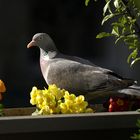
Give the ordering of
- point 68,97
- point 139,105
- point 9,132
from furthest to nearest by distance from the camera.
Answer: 1. point 139,105
2. point 68,97
3. point 9,132

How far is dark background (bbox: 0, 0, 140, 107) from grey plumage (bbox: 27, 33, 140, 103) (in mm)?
2242

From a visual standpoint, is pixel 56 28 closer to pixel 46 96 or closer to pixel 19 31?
pixel 19 31

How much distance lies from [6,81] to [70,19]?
0.94 metres

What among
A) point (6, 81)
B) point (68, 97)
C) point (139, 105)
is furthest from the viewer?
point (6, 81)

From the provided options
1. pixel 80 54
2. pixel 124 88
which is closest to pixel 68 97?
pixel 124 88

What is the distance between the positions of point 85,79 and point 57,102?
26cm

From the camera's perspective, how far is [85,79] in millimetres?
4352

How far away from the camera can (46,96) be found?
13.6ft

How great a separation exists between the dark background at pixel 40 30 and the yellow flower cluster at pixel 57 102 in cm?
277

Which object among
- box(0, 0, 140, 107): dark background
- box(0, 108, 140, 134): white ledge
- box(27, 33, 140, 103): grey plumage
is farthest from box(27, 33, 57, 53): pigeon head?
box(0, 0, 140, 107): dark background

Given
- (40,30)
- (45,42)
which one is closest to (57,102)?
(45,42)

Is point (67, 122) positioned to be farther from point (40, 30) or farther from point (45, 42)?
point (40, 30)

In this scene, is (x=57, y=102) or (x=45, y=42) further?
(x=45, y=42)

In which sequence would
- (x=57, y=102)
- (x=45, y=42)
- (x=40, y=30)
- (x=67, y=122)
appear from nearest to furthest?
1. (x=67, y=122)
2. (x=57, y=102)
3. (x=45, y=42)
4. (x=40, y=30)
